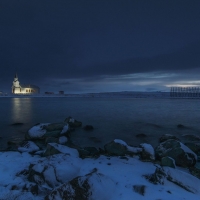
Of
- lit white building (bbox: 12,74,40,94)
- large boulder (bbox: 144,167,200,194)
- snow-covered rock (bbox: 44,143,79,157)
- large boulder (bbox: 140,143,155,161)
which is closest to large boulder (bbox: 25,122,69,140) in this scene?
snow-covered rock (bbox: 44,143,79,157)

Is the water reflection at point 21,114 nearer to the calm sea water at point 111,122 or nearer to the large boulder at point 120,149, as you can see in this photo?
the calm sea water at point 111,122

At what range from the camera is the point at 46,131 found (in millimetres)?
13359

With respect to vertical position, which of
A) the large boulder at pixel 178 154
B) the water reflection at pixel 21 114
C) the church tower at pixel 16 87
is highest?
the church tower at pixel 16 87

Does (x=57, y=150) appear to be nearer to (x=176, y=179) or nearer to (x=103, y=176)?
(x=103, y=176)

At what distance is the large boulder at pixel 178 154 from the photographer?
753 cm

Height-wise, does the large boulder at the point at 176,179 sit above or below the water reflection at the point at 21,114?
above

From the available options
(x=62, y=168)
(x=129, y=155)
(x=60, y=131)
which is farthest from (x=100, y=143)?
(x=62, y=168)

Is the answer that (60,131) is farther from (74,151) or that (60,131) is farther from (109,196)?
(109,196)

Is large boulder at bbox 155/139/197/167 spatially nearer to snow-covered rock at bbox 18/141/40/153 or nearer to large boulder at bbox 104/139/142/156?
large boulder at bbox 104/139/142/156

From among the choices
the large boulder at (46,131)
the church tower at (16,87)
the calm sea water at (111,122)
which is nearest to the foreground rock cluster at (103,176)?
the calm sea water at (111,122)

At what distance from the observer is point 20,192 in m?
4.91

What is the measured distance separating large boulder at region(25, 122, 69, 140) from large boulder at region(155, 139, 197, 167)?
7736 millimetres

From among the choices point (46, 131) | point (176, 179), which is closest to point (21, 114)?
point (46, 131)

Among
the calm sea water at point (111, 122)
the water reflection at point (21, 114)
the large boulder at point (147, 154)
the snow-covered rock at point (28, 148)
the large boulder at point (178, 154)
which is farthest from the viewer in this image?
the water reflection at point (21, 114)
